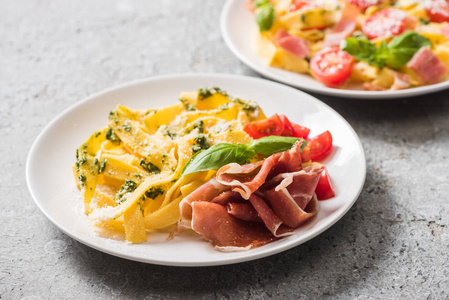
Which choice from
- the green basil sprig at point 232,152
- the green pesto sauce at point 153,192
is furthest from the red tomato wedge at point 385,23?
the green pesto sauce at point 153,192

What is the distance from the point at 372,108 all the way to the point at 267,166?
1.57 metres

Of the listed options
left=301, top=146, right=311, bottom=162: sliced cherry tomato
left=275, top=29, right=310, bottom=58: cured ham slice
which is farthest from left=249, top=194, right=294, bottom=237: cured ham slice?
left=275, top=29, right=310, bottom=58: cured ham slice

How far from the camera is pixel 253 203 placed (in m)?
2.69

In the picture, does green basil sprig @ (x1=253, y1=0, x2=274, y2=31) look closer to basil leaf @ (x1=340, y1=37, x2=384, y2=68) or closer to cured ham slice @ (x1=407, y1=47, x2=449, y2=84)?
basil leaf @ (x1=340, y1=37, x2=384, y2=68)

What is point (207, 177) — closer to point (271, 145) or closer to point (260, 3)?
point (271, 145)

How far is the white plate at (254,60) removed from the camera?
3.77 metres

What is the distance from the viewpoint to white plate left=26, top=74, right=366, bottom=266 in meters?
2.59

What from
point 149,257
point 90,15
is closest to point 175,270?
point 149,257

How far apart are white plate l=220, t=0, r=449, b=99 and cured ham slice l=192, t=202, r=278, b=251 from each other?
4.91ft

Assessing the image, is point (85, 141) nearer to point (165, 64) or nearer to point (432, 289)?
point (165, 64)

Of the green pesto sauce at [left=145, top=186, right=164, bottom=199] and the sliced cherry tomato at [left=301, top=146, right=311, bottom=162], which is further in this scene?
the sliced cherry tomato at [left=301, top=146, right=311, bottom=162]

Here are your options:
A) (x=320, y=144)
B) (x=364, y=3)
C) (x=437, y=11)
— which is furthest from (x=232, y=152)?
(x=437, y=11)

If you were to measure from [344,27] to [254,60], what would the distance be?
2.54 feet

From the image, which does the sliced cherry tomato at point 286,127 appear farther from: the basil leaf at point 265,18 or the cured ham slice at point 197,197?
the basil leaf at point 265,18
